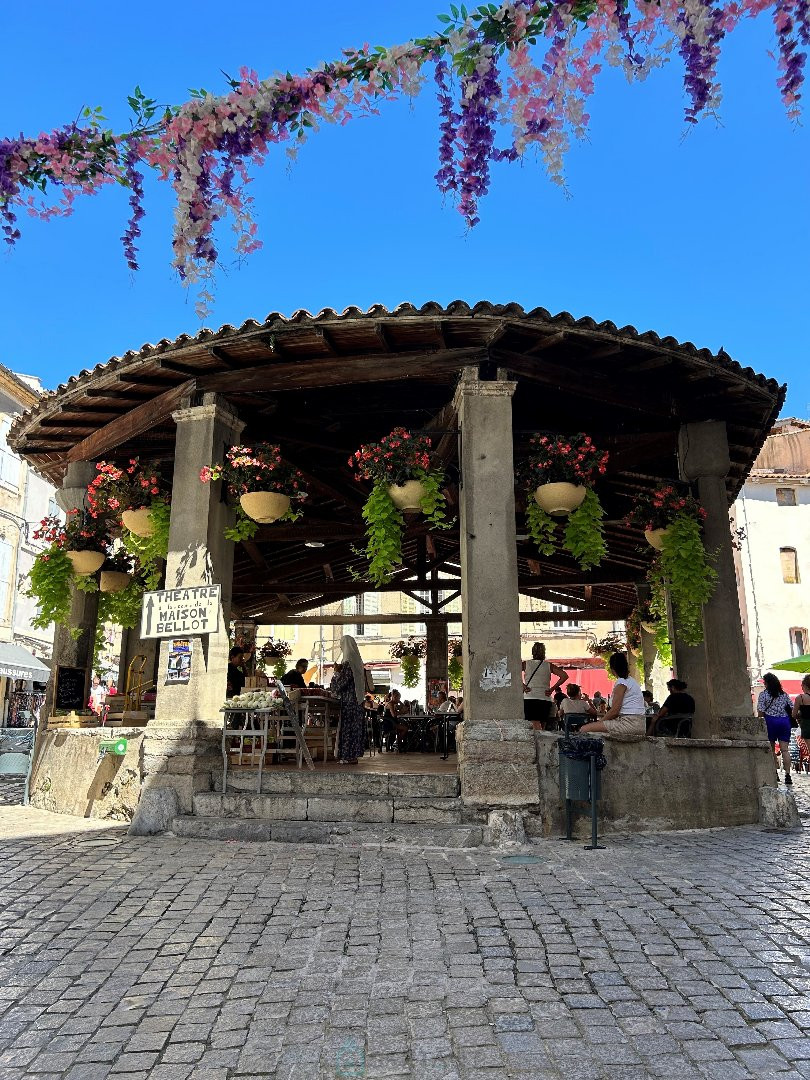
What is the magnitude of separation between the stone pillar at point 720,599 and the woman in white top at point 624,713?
1.11 m

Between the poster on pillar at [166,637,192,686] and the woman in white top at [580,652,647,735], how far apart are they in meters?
3.61

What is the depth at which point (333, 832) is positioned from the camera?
6.07 m

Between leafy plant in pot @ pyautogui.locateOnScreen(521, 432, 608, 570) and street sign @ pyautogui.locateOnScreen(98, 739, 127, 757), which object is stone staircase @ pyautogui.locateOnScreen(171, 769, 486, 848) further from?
leafy plant in pot @ pyautogui.locateOnScreen(521, 432, 608, 570)

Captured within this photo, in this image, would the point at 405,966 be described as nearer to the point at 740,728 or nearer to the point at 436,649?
the point at 740,728

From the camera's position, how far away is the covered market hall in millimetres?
6582

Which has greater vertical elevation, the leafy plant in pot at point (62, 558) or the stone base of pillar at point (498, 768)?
the leafy plant in pot at point (62, 558)

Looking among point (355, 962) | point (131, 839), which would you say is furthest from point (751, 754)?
point (131, 839)

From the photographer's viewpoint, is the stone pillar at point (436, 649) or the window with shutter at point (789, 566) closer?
the stone pillar at point (436, 649)

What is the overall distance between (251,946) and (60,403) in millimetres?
6741

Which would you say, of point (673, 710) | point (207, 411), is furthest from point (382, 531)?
point (673, 710)

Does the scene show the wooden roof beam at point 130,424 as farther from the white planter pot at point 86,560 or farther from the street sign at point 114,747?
the street sign at point 114,747

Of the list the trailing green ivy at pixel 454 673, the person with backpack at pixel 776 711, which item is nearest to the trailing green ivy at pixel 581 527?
the person with backpack at pixel 776 711

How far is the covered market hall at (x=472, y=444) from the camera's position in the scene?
6.58 meters

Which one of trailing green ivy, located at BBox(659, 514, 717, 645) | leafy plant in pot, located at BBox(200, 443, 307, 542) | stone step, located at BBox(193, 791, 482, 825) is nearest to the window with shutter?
trailing green ivy, located at BBox(659, 514, 717, 645)
